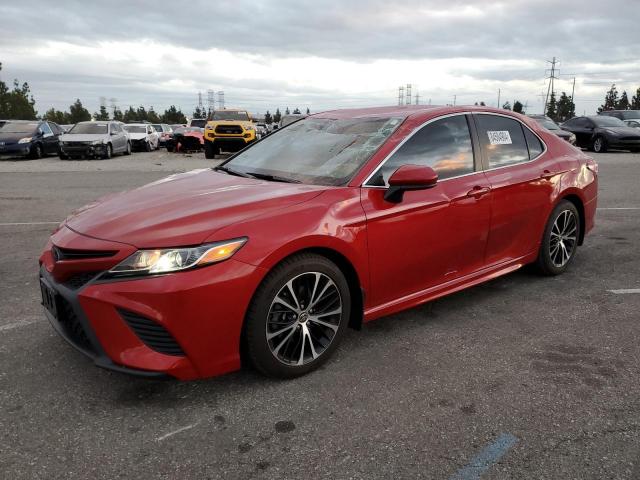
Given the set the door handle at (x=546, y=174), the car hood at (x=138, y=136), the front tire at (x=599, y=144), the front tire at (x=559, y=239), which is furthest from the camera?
the car hood at (x=138, y=136)

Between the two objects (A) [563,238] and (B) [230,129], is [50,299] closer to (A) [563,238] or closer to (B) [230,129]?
(A) [563,238]

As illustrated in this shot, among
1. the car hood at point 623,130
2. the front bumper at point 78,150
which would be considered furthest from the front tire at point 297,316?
the car hood at point 623,130

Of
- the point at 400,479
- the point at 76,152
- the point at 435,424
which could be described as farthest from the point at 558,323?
the point at 76,152

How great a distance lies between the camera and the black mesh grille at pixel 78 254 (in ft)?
9.01

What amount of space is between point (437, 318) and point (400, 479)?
75.3 inches

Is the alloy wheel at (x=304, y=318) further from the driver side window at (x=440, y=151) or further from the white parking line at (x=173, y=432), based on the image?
the driver side window at (x=440, y=151)

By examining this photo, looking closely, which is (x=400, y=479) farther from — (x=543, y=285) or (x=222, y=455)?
(x=543, y=285)

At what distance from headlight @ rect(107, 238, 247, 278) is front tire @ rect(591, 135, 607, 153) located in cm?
2291

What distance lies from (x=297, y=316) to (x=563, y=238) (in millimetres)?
3043

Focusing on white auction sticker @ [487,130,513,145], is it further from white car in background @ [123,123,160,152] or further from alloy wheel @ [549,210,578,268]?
white car in background @ [123,123,160,152]

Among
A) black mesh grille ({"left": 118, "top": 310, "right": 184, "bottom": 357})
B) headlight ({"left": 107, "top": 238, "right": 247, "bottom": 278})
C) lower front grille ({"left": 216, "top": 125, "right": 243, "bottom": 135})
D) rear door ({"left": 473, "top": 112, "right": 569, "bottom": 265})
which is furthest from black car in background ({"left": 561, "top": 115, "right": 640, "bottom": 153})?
black mesh grille ({"left": 118, "top": 310, "right": 184, "bottom": 357})

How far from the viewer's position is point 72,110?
308 feet

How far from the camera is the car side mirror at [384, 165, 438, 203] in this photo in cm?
332

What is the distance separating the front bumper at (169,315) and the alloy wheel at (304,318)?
24cm
